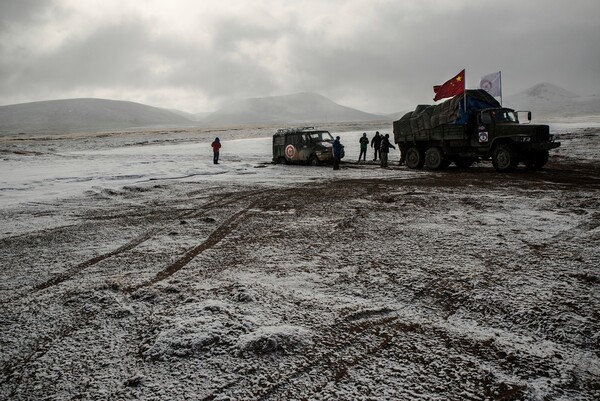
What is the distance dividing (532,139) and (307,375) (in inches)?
499

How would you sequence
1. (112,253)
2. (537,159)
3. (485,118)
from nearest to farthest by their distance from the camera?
(112,253) → (537,159) → (485,118)

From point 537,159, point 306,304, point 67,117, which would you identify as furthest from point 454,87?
point 67,117

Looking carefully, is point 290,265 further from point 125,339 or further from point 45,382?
point 45,382

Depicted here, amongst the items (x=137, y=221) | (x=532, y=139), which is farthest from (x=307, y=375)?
(x=532, y=139)

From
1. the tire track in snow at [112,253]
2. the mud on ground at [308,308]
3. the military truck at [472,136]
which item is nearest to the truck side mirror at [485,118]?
the military truck at [472,136]

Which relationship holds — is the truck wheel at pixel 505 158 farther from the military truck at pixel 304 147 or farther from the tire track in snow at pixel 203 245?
the tire track in snow at pixel 203 245

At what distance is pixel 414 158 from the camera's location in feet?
49.9

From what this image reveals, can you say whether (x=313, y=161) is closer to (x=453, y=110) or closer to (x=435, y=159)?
(x=435, y=159)

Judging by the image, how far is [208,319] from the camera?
117 inches

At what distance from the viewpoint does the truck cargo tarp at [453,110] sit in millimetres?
13234

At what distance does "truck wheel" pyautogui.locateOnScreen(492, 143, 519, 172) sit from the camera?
12.2m

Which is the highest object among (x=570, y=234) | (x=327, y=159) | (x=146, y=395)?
(x=327, y=159)

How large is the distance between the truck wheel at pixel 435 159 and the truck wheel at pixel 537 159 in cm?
276

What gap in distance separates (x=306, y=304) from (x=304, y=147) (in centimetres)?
1485
